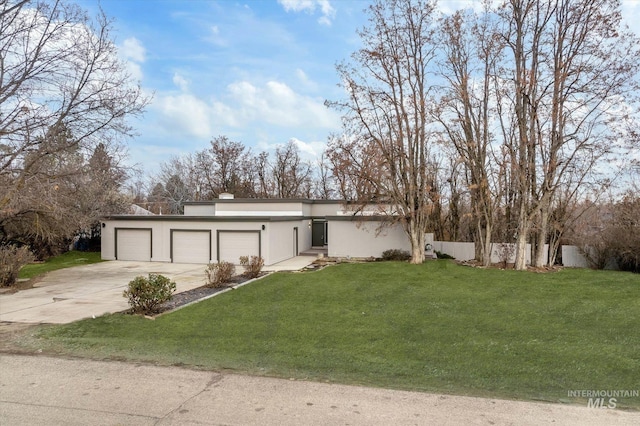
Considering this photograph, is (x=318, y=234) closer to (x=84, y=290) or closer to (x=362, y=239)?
(x=362, y=239)

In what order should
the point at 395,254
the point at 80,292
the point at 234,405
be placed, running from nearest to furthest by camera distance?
the point at 234,405, the point at 80,292, the point at 395,254

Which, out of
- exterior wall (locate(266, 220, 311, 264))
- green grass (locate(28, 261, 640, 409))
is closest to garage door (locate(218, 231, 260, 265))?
exterior wall (locate(266, 220, 311, 264))

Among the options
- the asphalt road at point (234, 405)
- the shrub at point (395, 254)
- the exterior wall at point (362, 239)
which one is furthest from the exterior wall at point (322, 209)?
the asphalt road at point (234, 405)

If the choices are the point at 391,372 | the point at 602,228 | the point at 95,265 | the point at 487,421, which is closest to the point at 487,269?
the point at 602,228

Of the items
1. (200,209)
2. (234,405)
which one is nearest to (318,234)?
(200,209)

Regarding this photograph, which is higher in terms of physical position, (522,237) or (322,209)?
(322,209)

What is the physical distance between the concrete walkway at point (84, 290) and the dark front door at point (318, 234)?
796cm

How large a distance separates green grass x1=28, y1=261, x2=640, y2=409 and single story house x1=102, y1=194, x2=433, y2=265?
8555 millimetres

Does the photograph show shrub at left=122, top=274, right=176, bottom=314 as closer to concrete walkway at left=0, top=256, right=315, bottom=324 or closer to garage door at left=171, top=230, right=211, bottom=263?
concrete walkway at left=0, top=256, right=315, bottom=324

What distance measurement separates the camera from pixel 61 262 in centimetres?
2241

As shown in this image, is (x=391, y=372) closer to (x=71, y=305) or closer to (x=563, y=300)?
(x=563, y=300)

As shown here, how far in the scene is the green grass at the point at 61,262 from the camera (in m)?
18.3

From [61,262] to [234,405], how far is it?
22389 mm

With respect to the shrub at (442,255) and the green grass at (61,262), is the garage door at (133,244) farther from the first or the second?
the shrub at (442,255)
